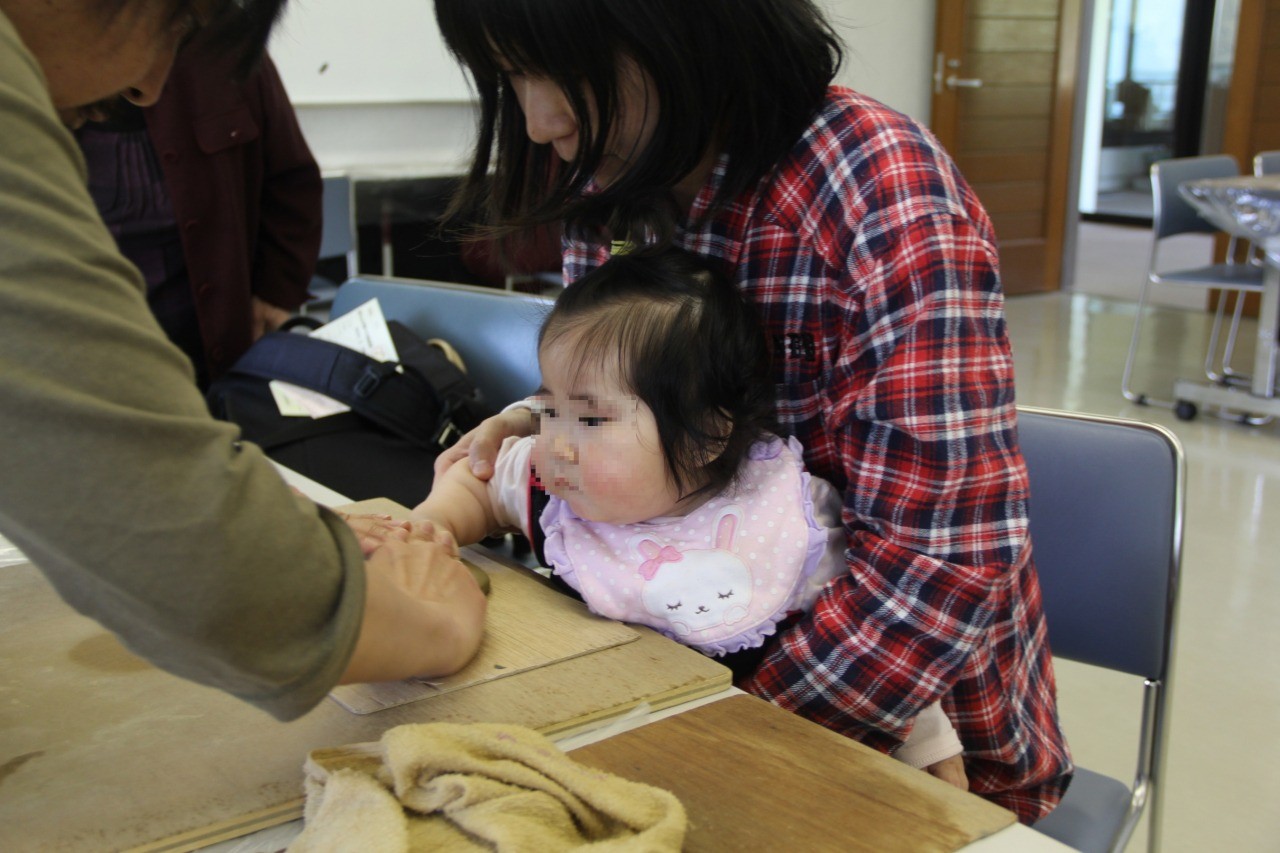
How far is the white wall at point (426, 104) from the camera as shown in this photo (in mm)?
4789

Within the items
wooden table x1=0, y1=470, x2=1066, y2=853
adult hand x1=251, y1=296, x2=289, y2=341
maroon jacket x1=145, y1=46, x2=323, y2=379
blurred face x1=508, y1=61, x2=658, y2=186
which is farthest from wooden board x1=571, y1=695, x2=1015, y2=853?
adult hand x1=251, y1=296, x2=289, y2=341

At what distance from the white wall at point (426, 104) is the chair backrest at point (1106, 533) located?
10.5ft

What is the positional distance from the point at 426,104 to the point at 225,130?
3.01m

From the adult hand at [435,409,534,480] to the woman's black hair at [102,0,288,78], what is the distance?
0.43 m

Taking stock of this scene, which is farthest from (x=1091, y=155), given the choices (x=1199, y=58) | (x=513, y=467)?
(x=513, y=467)

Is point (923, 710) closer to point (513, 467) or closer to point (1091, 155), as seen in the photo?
point (513, 467)

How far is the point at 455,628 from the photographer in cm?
81

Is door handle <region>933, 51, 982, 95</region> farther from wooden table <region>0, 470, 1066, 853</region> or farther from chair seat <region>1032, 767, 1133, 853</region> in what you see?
wooden table <region>0, 470, 1066, 853</region>

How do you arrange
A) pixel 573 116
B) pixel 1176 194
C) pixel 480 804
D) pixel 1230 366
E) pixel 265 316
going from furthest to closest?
1. pixel 1230 366
2. pixel 1176 194
3. pixel 265 316
4. pixel 573 116
5. pixel 480 804

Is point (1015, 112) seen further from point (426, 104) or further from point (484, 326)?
point (484, 326)

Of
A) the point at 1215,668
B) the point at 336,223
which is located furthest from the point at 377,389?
the point at 336,223

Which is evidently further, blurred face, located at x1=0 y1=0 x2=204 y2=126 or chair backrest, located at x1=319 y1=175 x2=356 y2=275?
chair backrest, located at x1=319 y1=175 x2=356 y2=275

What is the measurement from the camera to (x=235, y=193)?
2291 mm

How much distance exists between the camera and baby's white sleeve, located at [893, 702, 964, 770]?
100 centimetres
